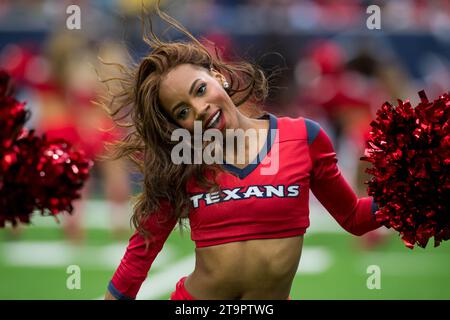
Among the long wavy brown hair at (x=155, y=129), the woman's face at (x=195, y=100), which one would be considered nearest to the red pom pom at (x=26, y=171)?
the long wavy brown hair at (x=155, y=129)

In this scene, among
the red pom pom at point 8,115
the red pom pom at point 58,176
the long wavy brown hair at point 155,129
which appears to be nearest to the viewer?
the red pom pom at point 8,115

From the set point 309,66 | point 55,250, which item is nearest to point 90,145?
point 55,250

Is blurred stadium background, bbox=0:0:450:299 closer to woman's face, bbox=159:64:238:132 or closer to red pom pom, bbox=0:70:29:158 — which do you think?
woman's face, bbox=159:64:238:132

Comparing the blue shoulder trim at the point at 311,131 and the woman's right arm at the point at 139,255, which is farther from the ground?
the blue shoulder trim at the point at 311,131

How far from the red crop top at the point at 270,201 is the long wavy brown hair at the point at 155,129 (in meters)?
0.04

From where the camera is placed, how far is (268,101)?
207 inches

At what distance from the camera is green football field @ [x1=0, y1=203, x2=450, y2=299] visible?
645 cm

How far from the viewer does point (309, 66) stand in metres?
11.5

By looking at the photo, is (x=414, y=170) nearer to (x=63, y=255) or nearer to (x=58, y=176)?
(x=58, y=176)

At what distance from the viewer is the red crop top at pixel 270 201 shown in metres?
3.45

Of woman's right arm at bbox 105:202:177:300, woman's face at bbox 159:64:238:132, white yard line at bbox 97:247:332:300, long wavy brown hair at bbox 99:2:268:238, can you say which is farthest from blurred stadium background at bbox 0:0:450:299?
woman's right arm at bbox 105:202:177:300

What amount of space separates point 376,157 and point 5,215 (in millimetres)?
1148

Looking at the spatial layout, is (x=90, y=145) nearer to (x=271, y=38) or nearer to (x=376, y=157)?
(x=271, y=38)

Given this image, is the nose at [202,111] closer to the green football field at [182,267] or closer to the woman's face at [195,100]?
the woman's face at [195,100]
